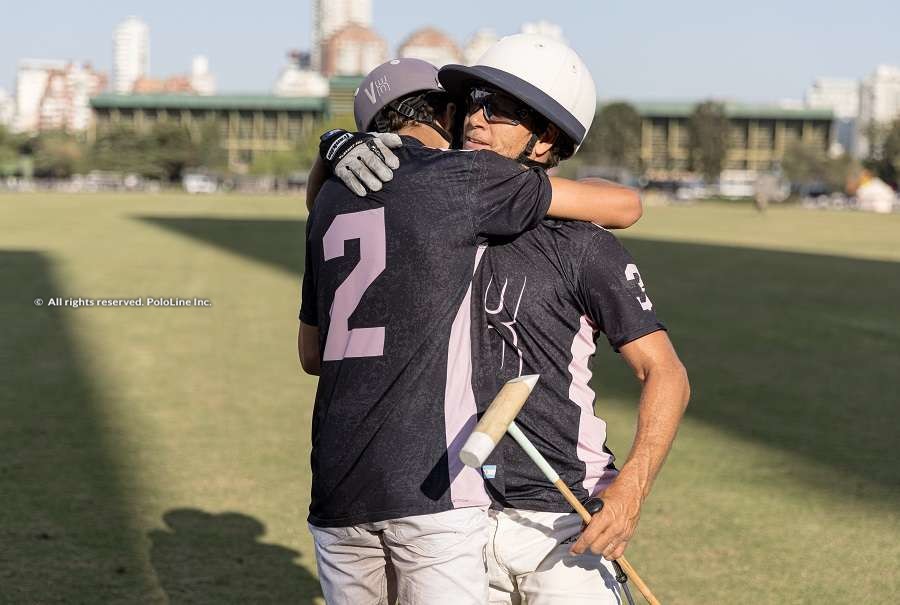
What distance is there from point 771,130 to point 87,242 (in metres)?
140

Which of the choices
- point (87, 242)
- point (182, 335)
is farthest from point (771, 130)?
point (182, 335)

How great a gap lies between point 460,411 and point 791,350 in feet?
34.1

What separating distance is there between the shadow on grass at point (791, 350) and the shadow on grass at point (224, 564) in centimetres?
332

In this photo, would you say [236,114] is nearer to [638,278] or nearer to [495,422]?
[638,278]

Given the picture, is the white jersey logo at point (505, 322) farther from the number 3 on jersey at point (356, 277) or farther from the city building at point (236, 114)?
the city building at point (236, 114)

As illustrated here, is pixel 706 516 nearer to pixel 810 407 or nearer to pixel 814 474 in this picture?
pixel 814 474

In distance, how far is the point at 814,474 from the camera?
290 inches

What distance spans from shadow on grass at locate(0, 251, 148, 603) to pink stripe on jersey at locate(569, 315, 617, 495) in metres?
2.92

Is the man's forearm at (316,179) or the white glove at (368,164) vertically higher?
the white glove at (368,164)

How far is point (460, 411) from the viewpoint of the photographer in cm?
253

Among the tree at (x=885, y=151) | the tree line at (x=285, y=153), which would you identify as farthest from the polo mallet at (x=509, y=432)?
the tree at (x=885, y=151)

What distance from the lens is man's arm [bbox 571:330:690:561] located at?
8.24ft

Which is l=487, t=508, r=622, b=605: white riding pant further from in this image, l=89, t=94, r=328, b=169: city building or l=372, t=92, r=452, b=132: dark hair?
l=89, t=94, r=328, b=169: city building

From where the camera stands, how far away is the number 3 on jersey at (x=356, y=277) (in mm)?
2508
